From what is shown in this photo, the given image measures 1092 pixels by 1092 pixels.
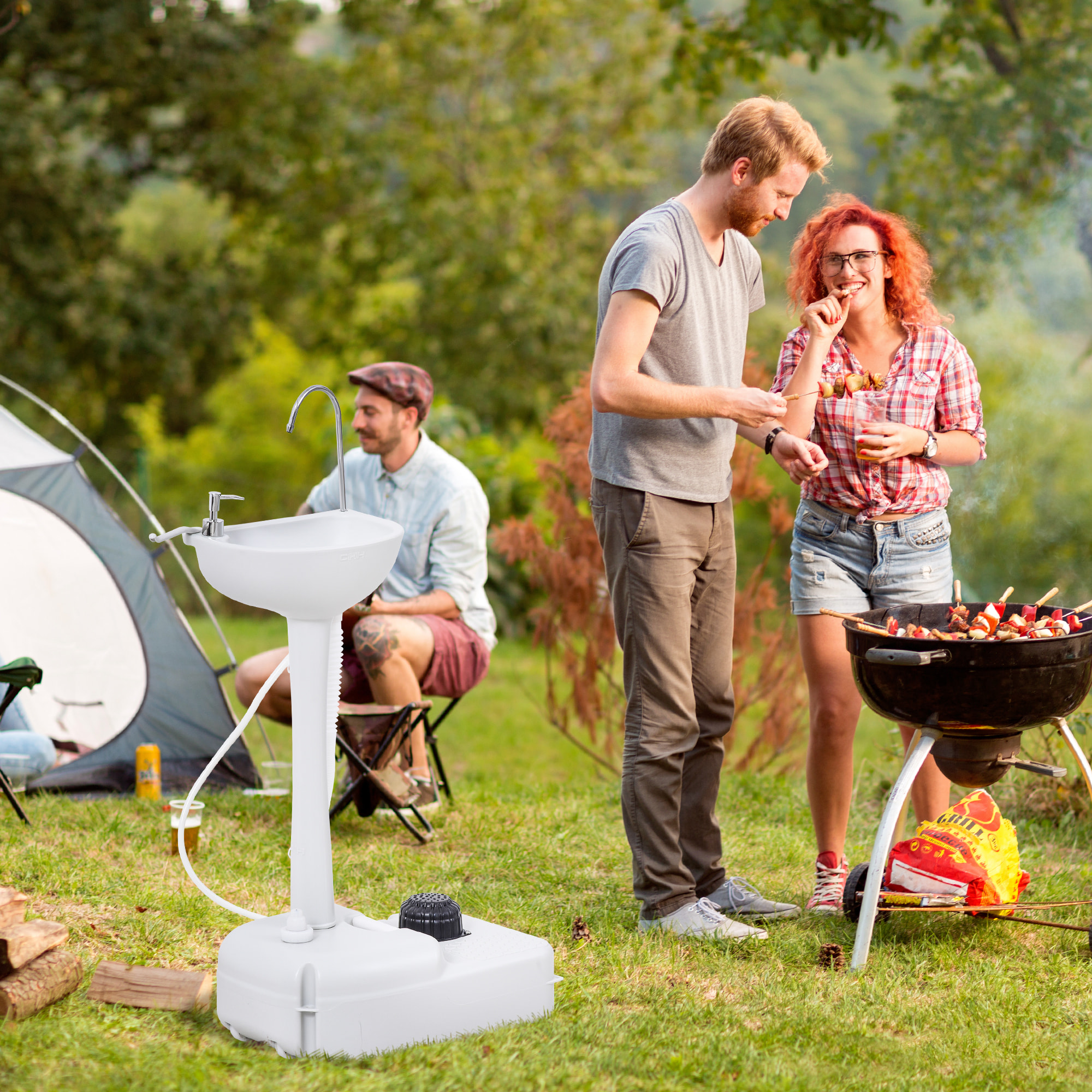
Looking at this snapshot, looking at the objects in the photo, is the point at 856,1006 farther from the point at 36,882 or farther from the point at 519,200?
the point at 519,200

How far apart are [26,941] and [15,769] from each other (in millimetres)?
1690

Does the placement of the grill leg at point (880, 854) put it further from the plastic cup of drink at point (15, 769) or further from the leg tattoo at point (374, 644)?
the plastic cup of drink at point (15, 769)

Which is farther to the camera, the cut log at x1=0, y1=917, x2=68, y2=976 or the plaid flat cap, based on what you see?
the plaid flat cap

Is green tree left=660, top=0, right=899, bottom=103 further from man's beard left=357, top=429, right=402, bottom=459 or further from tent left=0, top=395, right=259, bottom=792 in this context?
tent left=0, top=395, right=259, bottom=792

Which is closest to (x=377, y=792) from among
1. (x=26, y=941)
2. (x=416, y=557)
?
(x=416, y=557)

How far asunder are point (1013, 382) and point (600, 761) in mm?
7564

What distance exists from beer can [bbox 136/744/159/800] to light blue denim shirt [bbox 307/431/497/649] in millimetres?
904

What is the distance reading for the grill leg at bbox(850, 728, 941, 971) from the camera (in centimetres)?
263

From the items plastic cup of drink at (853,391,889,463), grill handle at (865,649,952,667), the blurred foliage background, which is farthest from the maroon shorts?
the blurred foliage background

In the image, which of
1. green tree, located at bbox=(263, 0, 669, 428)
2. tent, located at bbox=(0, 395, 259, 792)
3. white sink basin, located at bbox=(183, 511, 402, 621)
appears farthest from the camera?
green tree, located at bbox=(263, 0, 669, 428)

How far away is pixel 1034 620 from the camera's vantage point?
2.79 meters

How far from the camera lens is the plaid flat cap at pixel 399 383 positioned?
397cm

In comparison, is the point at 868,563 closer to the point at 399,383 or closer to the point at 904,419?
the point at 904,419

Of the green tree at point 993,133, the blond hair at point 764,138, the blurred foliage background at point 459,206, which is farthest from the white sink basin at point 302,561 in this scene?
the green tree at point 993,133
